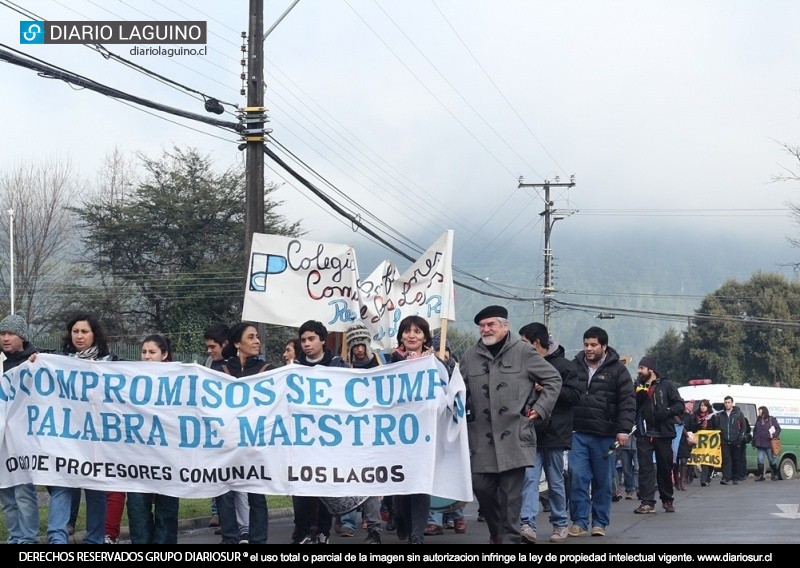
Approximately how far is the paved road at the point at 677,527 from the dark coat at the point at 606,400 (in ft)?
3.64

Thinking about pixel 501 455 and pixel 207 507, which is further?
pixel 207 507

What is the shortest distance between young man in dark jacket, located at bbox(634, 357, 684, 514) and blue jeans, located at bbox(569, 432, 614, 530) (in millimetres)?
3670

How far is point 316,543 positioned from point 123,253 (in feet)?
137

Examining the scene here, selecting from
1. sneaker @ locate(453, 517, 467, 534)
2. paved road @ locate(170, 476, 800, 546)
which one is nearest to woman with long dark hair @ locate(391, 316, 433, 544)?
paved road @ locate(170, 476, 800, 546)

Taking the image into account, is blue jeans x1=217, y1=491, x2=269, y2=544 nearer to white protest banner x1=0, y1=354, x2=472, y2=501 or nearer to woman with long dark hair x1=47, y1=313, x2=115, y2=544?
white protest banner x1=0, y1=354, x2=472, y2=501

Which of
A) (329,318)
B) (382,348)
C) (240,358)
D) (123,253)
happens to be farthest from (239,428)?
(123,253)

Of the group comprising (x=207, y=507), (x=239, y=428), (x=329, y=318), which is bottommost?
(x=207, y=507)

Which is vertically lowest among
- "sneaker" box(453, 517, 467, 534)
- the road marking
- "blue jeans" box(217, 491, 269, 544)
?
the road marking

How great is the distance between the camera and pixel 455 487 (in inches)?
384

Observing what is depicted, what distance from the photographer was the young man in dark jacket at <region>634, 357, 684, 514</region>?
52.3ft

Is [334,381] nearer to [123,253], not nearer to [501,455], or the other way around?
[501,455]
